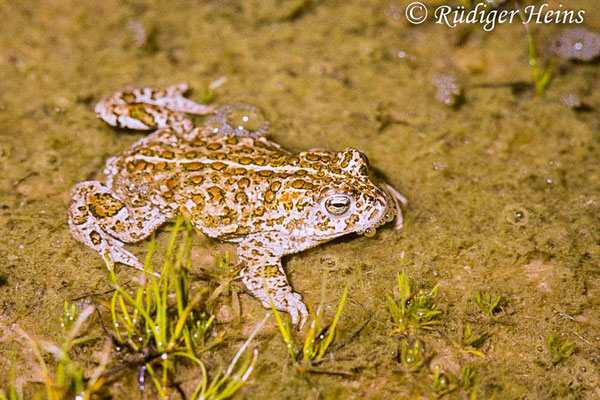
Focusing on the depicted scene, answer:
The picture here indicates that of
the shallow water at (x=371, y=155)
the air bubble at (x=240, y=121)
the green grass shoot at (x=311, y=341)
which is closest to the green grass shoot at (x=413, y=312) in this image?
the shallow water at (x=371, y=155)

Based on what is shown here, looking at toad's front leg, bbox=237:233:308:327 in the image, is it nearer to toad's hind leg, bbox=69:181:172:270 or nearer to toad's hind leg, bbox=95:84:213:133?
toad's hind leg, bbox=69:181:172:270

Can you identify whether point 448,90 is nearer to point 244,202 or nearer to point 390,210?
point 390,210

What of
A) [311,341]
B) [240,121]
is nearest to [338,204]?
[311,341]

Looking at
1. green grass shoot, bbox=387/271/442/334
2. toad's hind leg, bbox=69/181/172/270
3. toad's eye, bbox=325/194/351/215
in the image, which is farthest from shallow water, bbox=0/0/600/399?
toad's eye, bbox=325/194/351/215

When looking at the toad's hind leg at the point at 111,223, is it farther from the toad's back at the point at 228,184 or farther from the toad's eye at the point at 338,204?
the toad's eye at the point at 338,204

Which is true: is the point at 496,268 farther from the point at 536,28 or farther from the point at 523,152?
the point at 536,28
